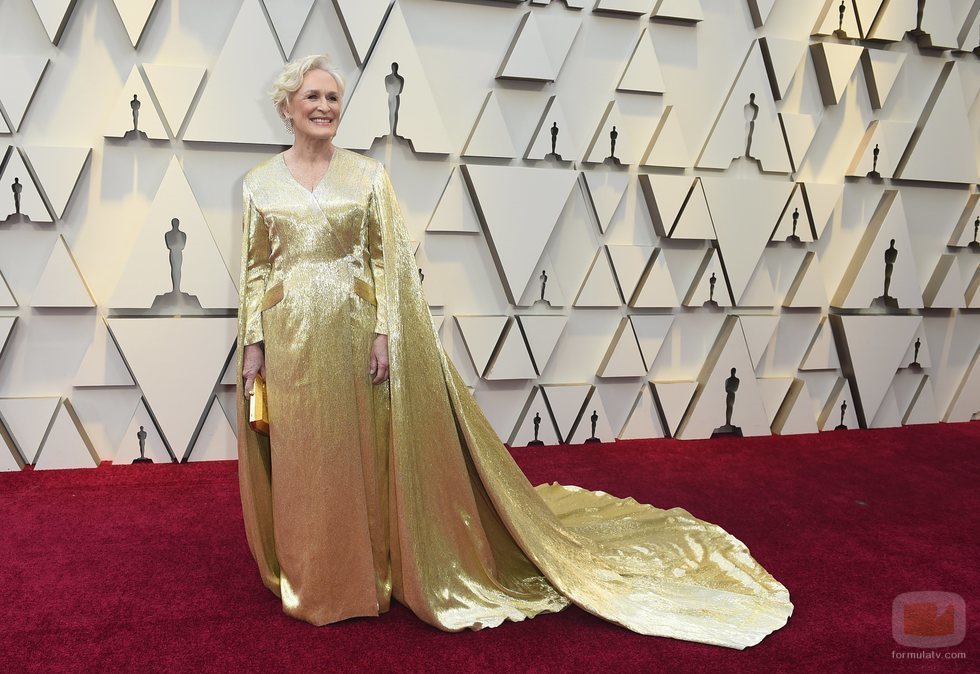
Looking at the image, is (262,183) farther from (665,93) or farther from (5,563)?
(665,93)

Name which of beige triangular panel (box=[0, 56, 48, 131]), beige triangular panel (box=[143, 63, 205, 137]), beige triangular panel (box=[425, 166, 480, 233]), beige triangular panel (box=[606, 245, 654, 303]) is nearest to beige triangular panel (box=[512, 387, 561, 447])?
beige triangular panel (box=[606, 245, 654, 303])

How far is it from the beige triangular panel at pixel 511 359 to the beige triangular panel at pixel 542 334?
0.04m

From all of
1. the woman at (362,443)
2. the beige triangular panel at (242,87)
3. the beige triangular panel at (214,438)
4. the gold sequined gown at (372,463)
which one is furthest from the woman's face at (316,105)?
the beige triangular panel at (214,438)

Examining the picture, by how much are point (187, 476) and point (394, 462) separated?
1.52 meters

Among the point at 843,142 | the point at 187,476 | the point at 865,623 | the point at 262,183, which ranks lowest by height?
the point at 865,623

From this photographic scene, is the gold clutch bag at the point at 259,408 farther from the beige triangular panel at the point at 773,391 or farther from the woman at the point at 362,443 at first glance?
the beige triangular panel at the point at 773,391

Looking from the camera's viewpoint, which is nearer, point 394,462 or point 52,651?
point 52,651

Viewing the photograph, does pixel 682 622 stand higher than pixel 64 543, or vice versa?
pixel 64 543

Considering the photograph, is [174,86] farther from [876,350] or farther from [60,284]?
[876,350]

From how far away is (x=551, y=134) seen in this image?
3.56m

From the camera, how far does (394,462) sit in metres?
2.12

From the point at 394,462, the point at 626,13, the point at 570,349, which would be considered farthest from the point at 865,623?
the point at 626,13

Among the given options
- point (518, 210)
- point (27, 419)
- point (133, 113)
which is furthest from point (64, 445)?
point (518, 210)

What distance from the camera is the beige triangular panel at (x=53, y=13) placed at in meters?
3.02
